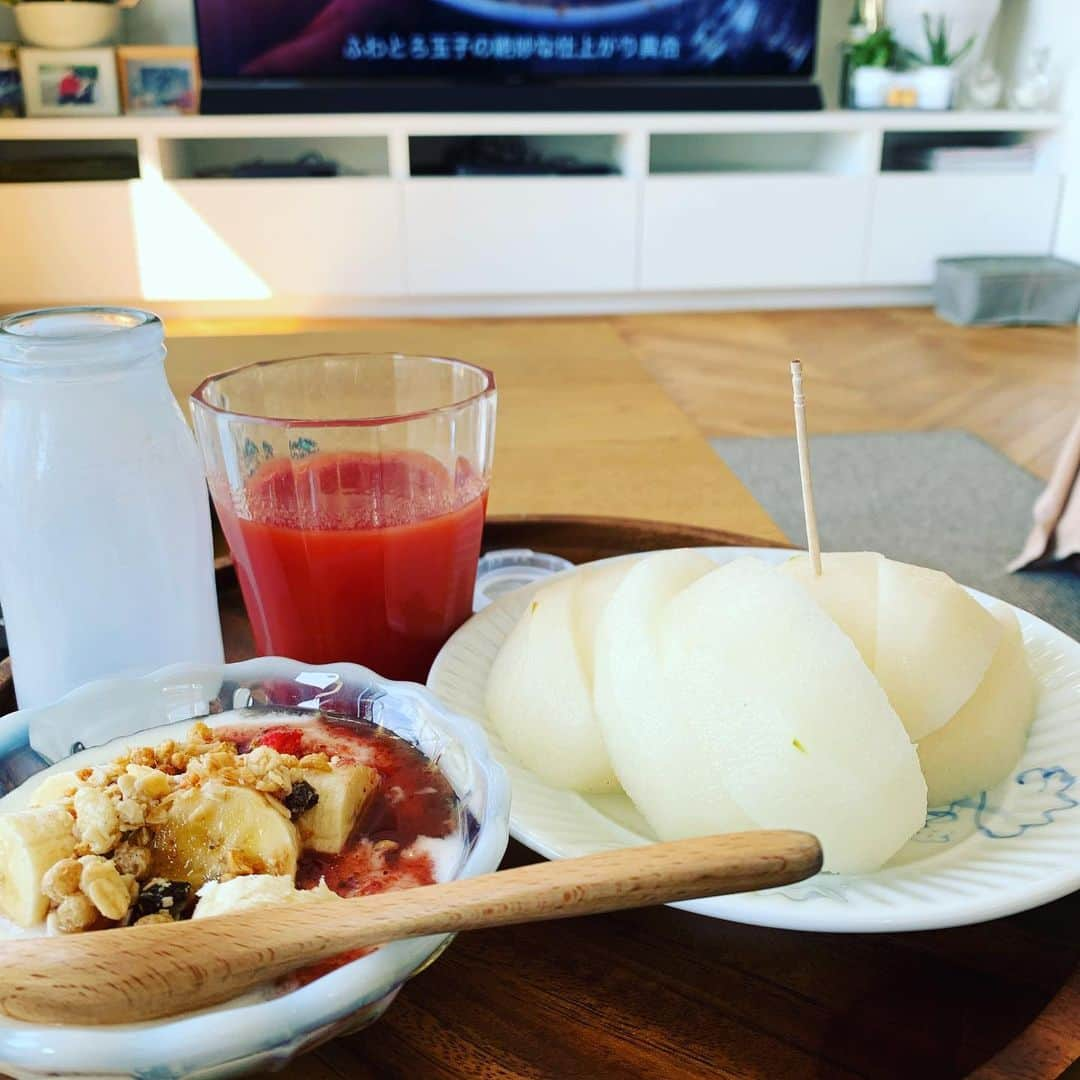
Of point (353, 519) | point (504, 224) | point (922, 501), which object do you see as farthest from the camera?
point (504, 224)

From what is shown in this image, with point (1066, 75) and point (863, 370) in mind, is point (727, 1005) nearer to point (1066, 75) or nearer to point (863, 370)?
point (863, 370)

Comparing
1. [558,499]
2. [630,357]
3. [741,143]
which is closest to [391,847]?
[558,499]

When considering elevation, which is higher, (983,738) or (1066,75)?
(1066,75)

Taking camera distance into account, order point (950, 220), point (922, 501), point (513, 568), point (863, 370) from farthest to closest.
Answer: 1. point (950, 220)
2. point (863, 370)
3. point (922, 501)
4. point (513, 568)

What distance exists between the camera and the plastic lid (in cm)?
66

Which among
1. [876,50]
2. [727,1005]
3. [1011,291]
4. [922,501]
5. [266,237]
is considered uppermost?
[876,50]

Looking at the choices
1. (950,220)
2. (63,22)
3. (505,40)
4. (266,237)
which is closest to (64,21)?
(63,22)

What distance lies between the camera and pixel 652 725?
40 cm

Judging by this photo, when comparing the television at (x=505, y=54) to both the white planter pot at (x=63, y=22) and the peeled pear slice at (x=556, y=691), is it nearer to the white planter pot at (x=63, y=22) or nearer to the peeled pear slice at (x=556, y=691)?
the white planter pot at (x=63, y=22)

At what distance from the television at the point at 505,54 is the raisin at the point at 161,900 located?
2.77 m

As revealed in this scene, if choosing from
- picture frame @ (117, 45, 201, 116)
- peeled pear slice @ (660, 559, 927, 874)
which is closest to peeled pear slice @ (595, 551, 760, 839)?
peeled pear slice @ (660, 559, 927, 874)

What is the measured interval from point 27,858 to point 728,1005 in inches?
9.0

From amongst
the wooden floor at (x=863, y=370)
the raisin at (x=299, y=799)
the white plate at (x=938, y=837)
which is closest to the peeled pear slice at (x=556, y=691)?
the white plate at (x=938, y=837)

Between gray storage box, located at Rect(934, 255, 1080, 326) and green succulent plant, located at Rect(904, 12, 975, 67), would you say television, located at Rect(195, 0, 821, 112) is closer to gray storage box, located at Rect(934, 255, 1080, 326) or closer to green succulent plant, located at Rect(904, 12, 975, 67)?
green succulent plant, located at Rect(904, 12, 975, 67)
